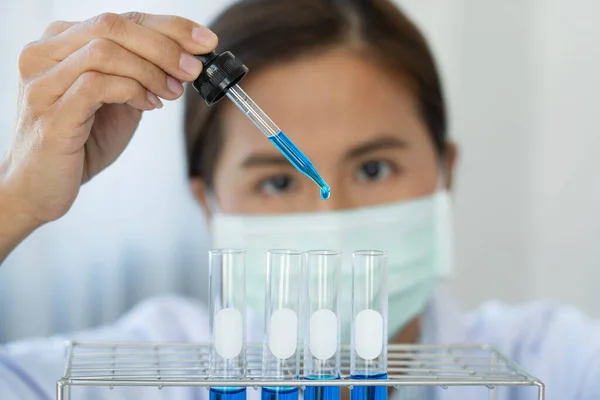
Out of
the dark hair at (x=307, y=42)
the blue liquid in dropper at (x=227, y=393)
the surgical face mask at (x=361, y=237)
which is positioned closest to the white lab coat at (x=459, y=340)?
the surgical face mask at (x=361, y=237)

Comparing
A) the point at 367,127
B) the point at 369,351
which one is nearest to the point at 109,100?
the point at 369,351

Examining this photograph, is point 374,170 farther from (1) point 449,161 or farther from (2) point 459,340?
(2) point 459,340

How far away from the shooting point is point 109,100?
717mm

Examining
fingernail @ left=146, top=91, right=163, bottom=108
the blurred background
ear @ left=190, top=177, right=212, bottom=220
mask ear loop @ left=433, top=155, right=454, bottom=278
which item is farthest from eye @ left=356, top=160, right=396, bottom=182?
fingernail @ left=146, top=91, right=163, bottom=108

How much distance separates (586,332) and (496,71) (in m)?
0.89

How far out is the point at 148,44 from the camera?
70 centimetres

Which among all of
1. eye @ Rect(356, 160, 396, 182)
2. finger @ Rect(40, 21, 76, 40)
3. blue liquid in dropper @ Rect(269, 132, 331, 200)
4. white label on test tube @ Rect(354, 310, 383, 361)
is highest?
eye @ Rect(356, 160, 396, 182)

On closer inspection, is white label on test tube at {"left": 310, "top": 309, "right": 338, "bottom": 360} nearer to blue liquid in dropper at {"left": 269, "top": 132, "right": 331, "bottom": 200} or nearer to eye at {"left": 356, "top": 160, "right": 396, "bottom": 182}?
blue liquid in dropper at {"left": 269, "top": 132, "right": 331, "bottom": 200}

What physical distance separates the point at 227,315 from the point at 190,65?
272mm

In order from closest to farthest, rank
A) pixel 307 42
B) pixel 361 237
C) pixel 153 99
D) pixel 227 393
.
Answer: pixel 227 393, pixel 153 99, pixel 361 237, pixel 307 42

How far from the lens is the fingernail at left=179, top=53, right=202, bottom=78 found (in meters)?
0.69

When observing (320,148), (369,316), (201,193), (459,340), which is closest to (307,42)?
(320,148)

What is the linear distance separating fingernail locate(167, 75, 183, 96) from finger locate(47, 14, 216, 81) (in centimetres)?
3

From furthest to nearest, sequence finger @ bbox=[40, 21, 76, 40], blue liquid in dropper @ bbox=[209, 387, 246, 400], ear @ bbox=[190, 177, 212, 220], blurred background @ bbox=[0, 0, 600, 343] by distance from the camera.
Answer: blurred background @ bbox=[0, 0, 600, 343], ear @ bbox=[190, 177, 212, 220], finger @ bbox=[40, 21, 76, 40], blue liquid in dropper @ bbox=[209, 387, 246, 400]
